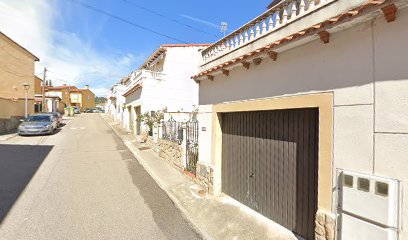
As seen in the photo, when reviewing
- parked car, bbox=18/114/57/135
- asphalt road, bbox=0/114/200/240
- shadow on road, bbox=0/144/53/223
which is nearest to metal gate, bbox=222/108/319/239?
asphalt road, bbox=0/114/200/240

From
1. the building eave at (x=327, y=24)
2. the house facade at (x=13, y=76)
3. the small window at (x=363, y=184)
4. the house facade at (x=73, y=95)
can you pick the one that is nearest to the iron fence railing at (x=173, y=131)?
the building eave at (x=327, y=24)

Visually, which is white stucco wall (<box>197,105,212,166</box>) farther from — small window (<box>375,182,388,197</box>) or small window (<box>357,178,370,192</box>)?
small window (<box>375,182,388,197</box>)

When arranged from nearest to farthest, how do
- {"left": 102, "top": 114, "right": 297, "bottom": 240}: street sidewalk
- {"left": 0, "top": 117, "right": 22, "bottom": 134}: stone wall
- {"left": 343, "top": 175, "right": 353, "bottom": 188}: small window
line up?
{"left": 343, "top": 175, "right": 353, "bottom": 188}: small window < {"left": 102, "top": 114, "right": 297, "bottom": 240}: street sidewalk < {"left": 0, "top": 117, "right": 22, "bottom": 134}: stone wall

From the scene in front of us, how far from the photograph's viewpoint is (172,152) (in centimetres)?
962

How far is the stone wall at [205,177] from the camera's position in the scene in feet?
21.3

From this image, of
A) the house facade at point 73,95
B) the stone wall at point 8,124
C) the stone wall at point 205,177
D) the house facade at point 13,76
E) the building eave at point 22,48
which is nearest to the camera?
the stone wall at point 205,177

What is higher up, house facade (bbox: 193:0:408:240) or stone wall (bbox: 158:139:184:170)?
house facade (bbox: 193:0:408:240)

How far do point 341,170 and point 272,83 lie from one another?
196cm

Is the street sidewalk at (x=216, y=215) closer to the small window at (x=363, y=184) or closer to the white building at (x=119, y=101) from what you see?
the small window at (x=363, y=184)

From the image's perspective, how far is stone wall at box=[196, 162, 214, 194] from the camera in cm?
650

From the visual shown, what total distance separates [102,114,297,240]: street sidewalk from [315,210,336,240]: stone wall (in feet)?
2.48

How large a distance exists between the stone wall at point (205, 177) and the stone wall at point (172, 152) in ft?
5.68

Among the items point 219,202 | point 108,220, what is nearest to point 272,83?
point 219,202

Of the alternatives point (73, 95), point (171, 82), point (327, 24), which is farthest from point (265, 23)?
point (73, 95)
